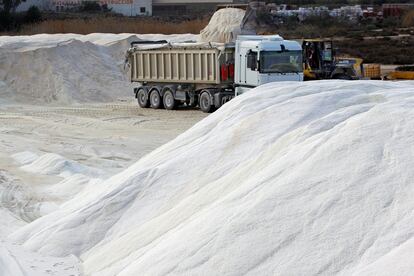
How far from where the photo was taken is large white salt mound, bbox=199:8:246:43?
34.8 m

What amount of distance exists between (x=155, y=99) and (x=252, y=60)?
6.21 meters

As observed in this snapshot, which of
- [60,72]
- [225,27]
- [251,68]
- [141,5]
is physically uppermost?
[141,5]

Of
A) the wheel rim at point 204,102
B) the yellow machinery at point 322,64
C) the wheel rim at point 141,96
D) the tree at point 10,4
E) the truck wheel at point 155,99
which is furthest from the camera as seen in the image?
the tree at point 10,4

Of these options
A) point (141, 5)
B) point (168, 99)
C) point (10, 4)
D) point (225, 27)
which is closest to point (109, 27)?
point (10, 4)

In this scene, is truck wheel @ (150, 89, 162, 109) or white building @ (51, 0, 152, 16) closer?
truck wheel @ (150, 89, 162, 109)

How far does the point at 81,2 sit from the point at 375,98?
3034 inches

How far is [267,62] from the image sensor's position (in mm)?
25625

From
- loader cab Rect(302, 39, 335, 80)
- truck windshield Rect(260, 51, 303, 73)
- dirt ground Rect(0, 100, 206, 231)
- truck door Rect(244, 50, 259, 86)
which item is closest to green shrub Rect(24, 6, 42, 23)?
dirt ground Rect(0, 100, 206, 231)

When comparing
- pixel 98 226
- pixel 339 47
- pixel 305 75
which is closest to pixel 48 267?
pixel 98 226

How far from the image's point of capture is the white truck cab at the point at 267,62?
25547 mm

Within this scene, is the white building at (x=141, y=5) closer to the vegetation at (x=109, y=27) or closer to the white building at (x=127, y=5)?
the white building at (x=127, y=5)

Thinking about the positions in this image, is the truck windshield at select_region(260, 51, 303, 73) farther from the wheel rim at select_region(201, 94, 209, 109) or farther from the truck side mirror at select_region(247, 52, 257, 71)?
the wheel rim at select_region(201, 94, 209, 109)

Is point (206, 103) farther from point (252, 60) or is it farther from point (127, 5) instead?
point (127, 5)

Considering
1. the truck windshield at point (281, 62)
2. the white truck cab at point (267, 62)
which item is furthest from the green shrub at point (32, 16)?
the truck windshield at point (281, 62)
